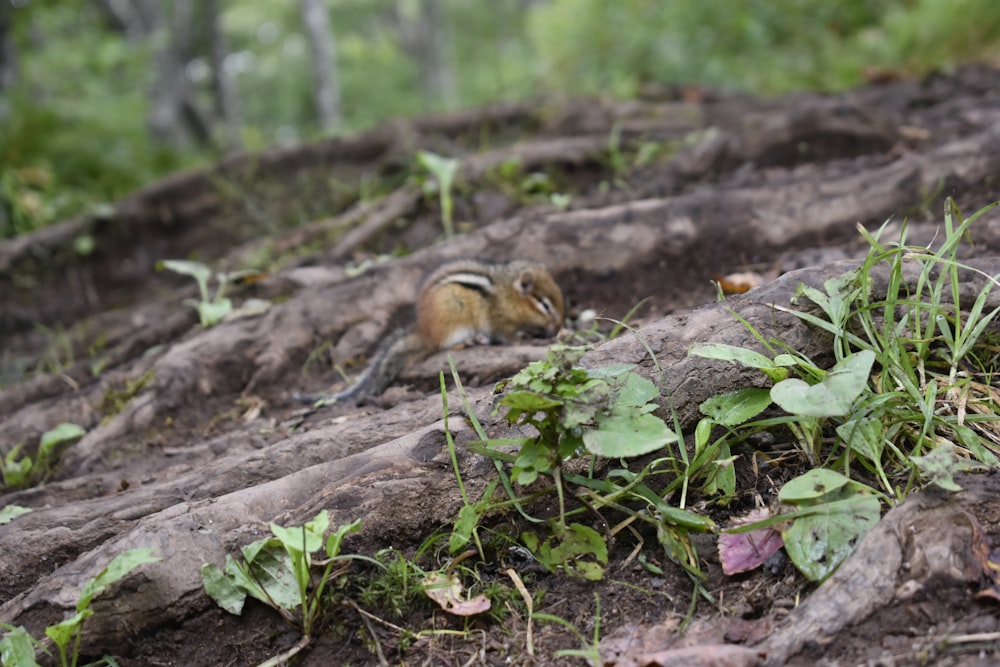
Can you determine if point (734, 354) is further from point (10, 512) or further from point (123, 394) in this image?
point (123, 394)

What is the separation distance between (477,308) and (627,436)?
2251 mm

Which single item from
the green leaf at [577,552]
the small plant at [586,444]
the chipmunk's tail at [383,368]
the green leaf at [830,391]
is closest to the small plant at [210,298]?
the chipmunk's tail at [383,368]

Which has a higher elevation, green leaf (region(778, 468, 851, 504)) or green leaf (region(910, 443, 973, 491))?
green leaf (region(910, 443, 973, 491))

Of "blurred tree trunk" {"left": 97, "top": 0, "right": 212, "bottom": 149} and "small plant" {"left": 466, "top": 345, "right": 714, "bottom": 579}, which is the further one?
"blurred tree trunk" {"left": 97, "top": 0, "right": 212, "bottom": 149}

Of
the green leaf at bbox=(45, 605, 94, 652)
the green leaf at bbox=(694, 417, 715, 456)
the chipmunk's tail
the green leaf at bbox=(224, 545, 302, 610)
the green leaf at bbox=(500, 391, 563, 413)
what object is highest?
the green leaf at bbox=(500, 391, 563, 413)

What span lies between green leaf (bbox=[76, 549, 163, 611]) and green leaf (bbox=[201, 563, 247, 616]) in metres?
0.17

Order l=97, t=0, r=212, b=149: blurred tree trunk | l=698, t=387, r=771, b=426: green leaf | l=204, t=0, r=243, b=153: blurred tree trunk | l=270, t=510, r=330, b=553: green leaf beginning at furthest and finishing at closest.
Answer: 1. l=204, t=0, r=243, b=153: blurred tree trunk
2. l=97, t=0, r=212, b=149: blurred tree trunk
3. l=698, t=387, r=771, b=426: green leaf
4. l=270, t=510, r=330, b=553: green leaf

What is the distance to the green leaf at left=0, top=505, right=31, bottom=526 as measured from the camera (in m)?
2.88

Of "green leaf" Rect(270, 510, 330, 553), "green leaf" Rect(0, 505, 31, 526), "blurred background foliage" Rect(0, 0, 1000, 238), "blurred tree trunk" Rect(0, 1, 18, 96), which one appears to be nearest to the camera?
"green leaf" Rect(270, 510, 330, 553)

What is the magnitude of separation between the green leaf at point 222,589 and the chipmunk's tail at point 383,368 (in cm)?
136

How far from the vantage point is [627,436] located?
6.93ft

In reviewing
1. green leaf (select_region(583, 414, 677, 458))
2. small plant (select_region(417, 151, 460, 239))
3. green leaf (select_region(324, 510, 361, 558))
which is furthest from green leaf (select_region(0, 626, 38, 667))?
small plant (select_region(417, 151, 460, 239))

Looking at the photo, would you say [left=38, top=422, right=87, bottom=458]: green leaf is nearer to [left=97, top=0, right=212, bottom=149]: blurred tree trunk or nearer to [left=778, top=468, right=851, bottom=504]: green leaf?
[left=778, top=468, right=851, bottom=504]: green leaf

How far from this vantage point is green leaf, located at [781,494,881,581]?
204 centimetres
